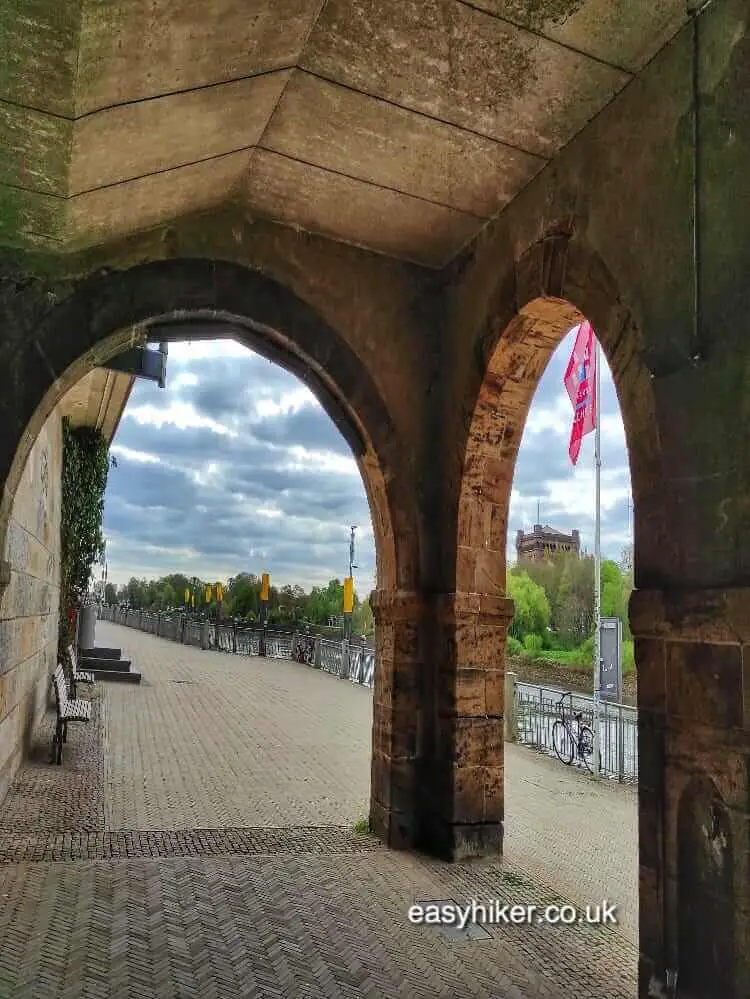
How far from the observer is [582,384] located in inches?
376

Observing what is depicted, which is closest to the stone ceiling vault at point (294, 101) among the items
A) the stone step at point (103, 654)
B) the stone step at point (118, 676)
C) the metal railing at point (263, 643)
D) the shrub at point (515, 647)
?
the metal railing at point (263, 643)

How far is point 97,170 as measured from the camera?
3904mm

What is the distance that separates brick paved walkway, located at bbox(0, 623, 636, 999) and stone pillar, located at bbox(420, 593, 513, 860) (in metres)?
0.22

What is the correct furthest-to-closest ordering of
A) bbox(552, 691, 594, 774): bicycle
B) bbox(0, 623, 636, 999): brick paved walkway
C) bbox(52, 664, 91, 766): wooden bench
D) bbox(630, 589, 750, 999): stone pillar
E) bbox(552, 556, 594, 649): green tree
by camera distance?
1. bbox(552, 556, 594, 649): green tree
2. bbox(552, 691, 594, 774): bicycle
3. bbox(52, 664, 91, 766): wooden bench
4. bbox(0, 623, 636, 999): brick paved walkway
5. bbox(630, 589, 750, 999): stone pillar

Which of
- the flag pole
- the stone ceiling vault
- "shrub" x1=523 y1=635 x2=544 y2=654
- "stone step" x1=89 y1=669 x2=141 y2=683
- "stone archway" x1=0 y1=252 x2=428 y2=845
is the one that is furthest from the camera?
"shrub" x1=523 y1=635 x2=544 y2=654

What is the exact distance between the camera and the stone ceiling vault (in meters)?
3.03

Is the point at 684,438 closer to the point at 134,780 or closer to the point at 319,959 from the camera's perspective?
the point at 319,959

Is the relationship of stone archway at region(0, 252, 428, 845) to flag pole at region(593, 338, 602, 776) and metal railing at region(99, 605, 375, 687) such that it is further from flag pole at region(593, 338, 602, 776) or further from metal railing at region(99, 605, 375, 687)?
metal railing at region(99, 605, 375, 687)

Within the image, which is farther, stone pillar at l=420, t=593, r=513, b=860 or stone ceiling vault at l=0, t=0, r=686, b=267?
stone pillar at l=420, t=593, r=513, b=860

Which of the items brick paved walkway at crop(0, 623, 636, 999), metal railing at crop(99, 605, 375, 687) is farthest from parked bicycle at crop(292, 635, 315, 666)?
brick paved walkway at crop(0, 623, 636, 999)

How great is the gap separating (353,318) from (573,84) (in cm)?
230

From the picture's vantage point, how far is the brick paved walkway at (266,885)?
3.58 metres

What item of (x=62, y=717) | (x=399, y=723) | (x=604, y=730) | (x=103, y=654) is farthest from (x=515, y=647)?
(x=399, y=723)

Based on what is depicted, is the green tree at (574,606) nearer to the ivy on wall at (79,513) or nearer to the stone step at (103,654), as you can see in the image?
the stone step at (103,654)
